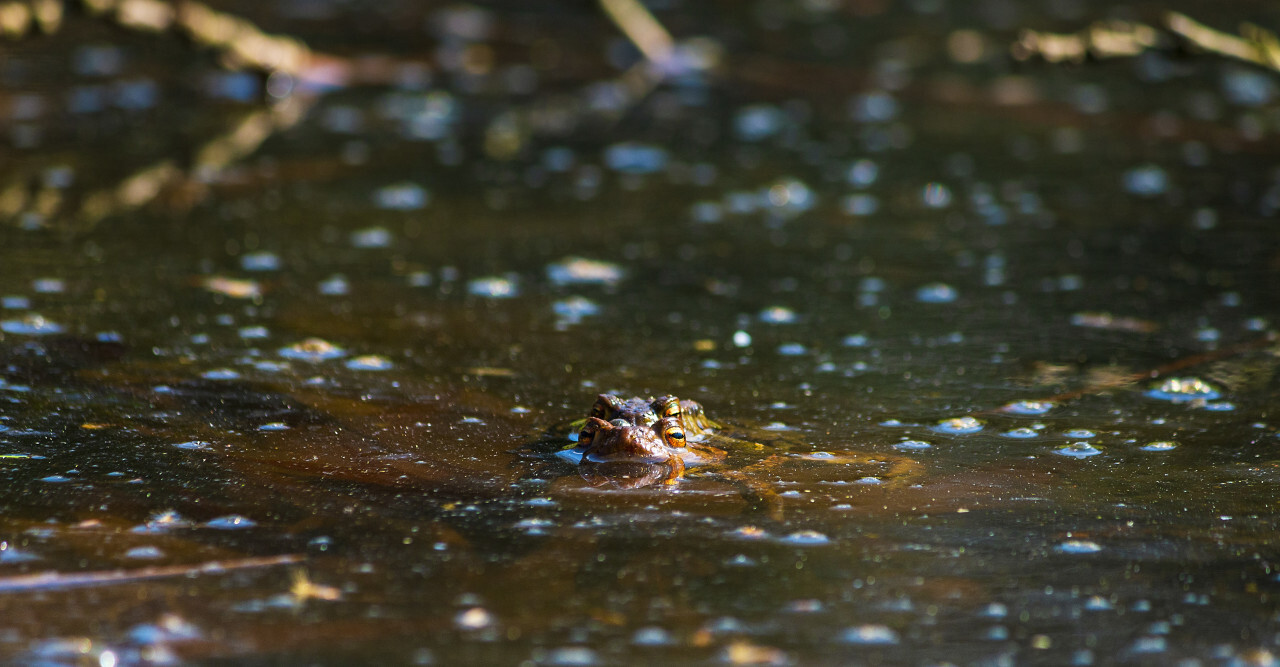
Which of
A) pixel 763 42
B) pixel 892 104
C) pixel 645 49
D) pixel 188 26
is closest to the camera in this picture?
pixel 188 26

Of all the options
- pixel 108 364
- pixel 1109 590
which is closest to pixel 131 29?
pixel 108 364

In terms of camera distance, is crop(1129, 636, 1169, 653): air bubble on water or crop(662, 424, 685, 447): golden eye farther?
crop(662, 424, 685, 447): golden eye

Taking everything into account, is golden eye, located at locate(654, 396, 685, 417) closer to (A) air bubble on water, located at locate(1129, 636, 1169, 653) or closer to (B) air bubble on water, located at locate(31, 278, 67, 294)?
(A) air bubble on water, located at locate(1129, 636, 1169, 653)

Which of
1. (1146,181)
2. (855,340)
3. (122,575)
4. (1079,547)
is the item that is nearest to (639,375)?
(855,340)

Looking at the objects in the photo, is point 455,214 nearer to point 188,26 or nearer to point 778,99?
point 188,26

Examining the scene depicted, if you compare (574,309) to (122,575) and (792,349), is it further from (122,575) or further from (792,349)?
(122,575)

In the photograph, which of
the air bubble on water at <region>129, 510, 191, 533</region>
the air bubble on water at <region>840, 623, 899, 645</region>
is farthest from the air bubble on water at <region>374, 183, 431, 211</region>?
the air bubble on water at <region>840, 623, 899, 645</region>

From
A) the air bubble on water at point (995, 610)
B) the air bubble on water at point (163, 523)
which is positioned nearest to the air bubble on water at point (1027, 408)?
the air bubble on water at point (995, 610)
